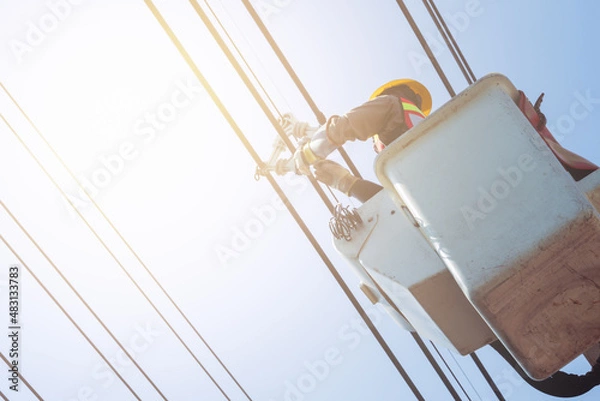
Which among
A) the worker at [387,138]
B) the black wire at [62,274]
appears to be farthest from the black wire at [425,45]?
the black wire at [62,274]

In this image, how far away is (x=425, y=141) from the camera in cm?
191

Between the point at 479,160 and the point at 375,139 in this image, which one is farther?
the point at 375,139

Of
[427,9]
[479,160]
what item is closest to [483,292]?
[479,160]

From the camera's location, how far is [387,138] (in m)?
Answer: 3.17

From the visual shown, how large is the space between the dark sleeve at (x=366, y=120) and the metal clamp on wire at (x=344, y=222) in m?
0.68

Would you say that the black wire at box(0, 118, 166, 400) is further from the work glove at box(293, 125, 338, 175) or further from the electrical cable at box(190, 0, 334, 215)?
the work glove at box(293, 125, 338, 175)

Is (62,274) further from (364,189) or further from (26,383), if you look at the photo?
(364,189)

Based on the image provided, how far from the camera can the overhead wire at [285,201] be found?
3882 mm

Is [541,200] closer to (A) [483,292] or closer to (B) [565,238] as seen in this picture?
(B) [565,238]

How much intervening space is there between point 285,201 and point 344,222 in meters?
1.95

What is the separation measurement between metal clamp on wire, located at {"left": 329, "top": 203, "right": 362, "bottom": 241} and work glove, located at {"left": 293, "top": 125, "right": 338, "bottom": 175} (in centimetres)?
70

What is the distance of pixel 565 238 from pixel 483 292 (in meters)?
0.36

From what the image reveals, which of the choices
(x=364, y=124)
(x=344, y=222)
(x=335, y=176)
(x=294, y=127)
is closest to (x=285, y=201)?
(x=294, y=127)

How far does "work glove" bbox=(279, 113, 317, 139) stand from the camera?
3.93 metres
